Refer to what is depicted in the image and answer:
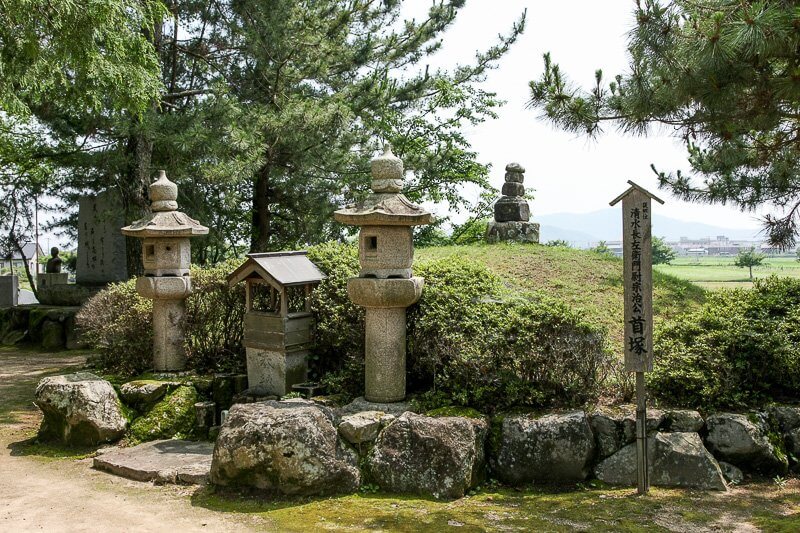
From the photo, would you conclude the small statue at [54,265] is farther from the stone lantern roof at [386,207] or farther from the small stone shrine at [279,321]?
the stone lantern roof at [386,207]

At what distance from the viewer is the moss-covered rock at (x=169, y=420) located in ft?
25.8

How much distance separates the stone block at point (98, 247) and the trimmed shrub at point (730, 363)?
12975mm

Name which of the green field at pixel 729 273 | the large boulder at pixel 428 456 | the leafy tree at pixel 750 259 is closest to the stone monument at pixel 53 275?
the large boulder at pixel 428 456

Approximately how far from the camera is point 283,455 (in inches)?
236

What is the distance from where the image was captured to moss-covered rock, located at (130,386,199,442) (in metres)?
7.88

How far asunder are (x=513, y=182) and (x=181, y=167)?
715cm

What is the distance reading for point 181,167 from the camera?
12984 mm

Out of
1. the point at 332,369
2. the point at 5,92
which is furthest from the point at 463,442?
the point at 5,92

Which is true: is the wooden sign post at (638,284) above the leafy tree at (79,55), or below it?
below

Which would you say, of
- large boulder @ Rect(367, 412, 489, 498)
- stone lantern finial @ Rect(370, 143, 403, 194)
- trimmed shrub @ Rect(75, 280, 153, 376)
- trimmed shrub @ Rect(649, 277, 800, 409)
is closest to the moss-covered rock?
trimmed shrub @ Rect(75, 280, 153, 376)

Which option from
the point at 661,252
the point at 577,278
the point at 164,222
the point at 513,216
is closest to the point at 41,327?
the point at 164,222

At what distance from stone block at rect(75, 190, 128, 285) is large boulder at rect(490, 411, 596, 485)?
12.3m

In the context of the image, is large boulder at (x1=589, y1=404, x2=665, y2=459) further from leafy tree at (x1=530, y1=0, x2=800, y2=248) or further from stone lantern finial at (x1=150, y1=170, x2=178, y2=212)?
stone lantern finial at (x1=150, y1=170, x2=178, y2=212)

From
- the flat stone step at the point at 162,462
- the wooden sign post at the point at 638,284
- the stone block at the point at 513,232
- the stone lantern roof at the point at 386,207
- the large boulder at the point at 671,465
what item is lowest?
the flat stone step at the point at 162,462
